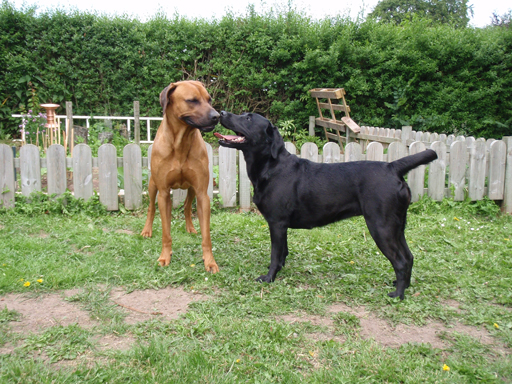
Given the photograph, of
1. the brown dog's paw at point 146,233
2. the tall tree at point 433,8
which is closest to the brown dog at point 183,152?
the brown dog's paw at point 146,233

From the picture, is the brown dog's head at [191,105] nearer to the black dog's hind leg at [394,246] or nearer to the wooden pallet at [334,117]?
the black dog's hind leg at [394,246]

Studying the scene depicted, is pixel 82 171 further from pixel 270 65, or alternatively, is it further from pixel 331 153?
pixel 270 65

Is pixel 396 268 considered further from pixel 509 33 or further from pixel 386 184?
Answer: pixel 509 33

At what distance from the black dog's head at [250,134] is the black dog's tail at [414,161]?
1102 mm

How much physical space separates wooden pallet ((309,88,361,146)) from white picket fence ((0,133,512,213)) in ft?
9.93

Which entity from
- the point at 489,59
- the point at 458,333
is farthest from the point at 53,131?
the point at 489,59

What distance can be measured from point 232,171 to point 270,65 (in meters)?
7.23

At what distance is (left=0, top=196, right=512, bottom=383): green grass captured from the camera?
94.6 inches

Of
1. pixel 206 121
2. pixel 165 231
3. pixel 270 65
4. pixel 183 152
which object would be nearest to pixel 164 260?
pixel 165 231

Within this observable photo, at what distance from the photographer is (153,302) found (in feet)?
11.0

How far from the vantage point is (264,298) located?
340 centimetres

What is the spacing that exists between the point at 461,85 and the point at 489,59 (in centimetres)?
106

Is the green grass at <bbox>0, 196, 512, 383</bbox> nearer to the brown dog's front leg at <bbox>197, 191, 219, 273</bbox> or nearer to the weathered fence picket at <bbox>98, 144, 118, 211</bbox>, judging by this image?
the brown dog's front leg at <bbox>197, 191, 219, 273</bbox>

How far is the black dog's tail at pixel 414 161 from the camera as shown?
331 centimetres
